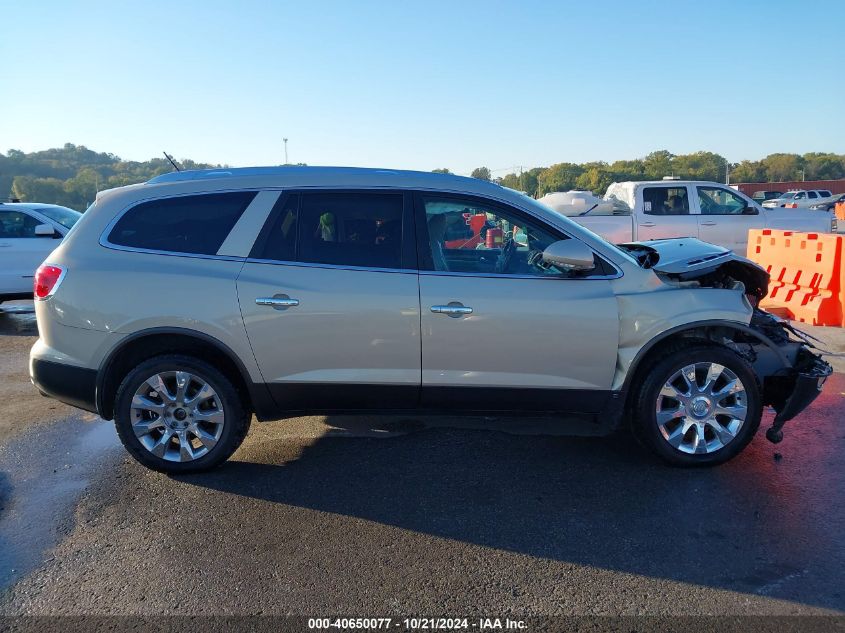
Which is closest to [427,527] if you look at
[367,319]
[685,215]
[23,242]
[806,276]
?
[367,319]

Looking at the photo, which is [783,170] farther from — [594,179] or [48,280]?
[48,280]

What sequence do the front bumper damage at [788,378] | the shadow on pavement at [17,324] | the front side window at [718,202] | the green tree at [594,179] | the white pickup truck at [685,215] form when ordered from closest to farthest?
the front bumper damage at [788,378]
the shadow on pavement at [17,324]
the white pickup truck at [685,215]
the front side window at [718,202]
the green tree at [594,179]

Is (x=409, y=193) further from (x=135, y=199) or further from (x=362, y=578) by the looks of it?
(x=362, y=578)

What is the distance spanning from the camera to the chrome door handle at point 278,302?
4027mm

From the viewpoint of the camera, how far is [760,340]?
425 centimetres

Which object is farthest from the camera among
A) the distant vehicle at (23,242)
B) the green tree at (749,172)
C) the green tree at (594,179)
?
the green tree at (749,172)

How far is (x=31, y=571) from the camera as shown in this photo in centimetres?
324

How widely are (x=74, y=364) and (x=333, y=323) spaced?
1.69 meters

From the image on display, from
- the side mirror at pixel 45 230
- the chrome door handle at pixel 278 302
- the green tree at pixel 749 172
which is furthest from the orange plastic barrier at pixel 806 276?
the green tree at pixel 749 172

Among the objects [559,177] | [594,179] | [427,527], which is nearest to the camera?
[427,527]

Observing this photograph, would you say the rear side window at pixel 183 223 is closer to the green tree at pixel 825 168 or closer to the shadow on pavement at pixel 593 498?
the shadow on pavement at pixel 593 498

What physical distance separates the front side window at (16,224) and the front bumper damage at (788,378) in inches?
402

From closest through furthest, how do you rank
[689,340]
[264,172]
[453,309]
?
[453,309], [689,340], [264,172]

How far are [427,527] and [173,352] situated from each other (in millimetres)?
2005
